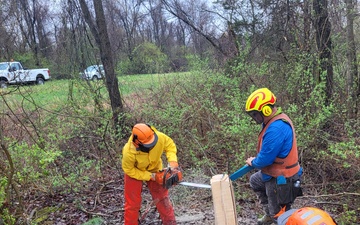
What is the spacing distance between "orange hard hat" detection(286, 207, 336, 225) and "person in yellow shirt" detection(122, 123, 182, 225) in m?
1.83

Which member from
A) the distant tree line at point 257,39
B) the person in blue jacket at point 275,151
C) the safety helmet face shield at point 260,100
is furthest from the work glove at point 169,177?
the distant tree line at point 257,39

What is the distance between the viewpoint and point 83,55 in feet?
28.5

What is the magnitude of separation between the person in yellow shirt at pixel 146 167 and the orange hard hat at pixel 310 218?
183cm

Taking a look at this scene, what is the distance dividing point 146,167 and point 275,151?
1.66 m

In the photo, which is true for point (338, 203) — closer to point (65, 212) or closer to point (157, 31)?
point (65, 212)

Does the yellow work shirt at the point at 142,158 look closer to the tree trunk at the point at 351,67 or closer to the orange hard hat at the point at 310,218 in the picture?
the orange hard hat at the point at 310,218

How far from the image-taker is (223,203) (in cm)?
242

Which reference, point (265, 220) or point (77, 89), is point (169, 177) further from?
point (77, 89)

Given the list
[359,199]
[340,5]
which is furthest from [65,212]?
[340,5]

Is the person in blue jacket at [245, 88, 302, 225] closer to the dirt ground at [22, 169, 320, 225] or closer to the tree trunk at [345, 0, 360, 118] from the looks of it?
the dirt ground at [22, 169, 320, 225]

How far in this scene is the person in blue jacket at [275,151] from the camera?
336cm

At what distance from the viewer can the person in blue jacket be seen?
3.36 m

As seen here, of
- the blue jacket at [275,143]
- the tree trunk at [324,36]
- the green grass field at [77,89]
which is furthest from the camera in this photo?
the green grass field at [77,89]

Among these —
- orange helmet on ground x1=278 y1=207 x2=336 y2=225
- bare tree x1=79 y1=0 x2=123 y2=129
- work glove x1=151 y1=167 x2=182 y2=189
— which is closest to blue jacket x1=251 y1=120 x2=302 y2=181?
work glove x1=151 y1=167 x2=182 y2=189
